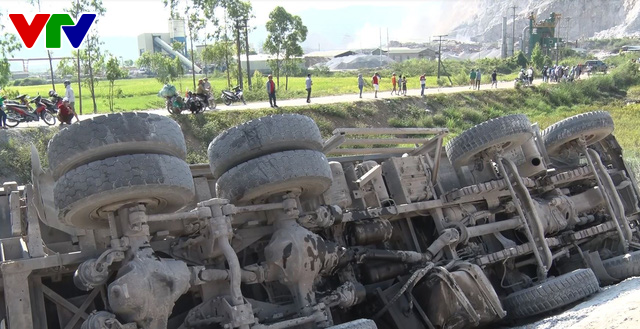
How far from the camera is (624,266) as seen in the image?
6.85 m

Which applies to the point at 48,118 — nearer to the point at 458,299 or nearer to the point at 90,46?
the point at 90,46

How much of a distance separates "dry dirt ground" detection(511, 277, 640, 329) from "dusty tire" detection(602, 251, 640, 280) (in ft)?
2.44

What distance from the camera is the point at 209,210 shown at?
15.7ft

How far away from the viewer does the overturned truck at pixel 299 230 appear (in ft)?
14.2

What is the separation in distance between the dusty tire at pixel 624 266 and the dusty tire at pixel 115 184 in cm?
443

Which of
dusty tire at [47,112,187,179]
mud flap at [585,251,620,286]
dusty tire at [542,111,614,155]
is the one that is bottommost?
mud flap at [585,251,620,286]

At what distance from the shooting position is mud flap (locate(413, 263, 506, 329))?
5434mm

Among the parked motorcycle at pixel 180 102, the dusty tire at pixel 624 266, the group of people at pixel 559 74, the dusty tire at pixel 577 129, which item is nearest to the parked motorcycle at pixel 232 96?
the parked motorcycle at pixel 180 102

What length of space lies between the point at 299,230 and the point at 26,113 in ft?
49.9

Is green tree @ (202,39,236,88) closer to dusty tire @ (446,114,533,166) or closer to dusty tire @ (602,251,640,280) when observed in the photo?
dusty tire @ (446,114,533,166)

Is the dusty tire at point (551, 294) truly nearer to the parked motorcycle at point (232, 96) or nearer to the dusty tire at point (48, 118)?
the dusty tire at point (48, 118)

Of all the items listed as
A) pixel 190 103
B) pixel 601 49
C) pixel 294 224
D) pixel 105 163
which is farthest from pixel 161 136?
pixel 601 49

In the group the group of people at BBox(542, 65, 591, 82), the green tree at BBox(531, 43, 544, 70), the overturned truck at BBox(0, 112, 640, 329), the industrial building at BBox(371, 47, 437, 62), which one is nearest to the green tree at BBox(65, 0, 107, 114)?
the overturned truck at BBox(0, 112, 640, 329)

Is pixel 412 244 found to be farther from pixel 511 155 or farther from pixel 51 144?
pixel 51 144
